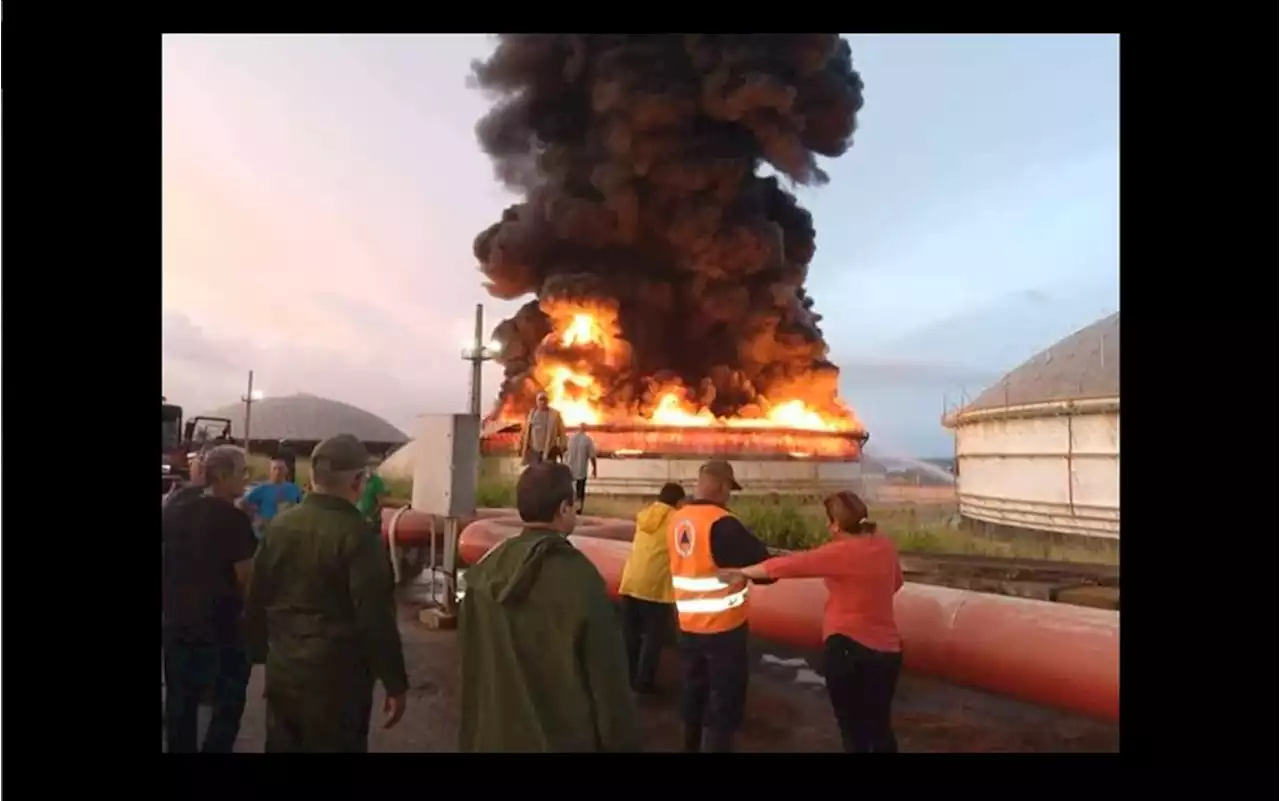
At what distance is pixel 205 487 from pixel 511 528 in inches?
56.6

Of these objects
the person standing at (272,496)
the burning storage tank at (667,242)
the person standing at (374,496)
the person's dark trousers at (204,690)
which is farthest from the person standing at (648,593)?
the person's dark trousers at (204,690)

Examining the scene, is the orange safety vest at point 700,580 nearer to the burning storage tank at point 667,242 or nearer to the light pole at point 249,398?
the burning storage tank at point 667,242

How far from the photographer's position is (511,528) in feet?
14.3

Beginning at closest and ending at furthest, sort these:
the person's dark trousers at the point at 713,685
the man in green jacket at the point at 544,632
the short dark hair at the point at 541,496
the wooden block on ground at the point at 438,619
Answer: the man in green jacket at the point at 544,632 → the short dark hair at the point at 541,496 → the person's dark trousers at the point at 713,685 → the wooden block on ground at the point at 438,619

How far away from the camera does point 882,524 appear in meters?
4.36

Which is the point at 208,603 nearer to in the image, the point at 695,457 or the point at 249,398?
the point at 249,398

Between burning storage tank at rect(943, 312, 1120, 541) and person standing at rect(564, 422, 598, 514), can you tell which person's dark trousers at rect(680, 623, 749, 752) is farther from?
burning storage tank at rect(943, 312, 1120, 541)

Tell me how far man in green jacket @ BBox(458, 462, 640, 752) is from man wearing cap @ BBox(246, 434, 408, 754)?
0.56m

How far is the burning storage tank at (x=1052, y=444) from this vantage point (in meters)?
4.55

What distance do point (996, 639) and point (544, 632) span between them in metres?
2.26

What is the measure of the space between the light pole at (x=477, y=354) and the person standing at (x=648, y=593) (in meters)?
1.16

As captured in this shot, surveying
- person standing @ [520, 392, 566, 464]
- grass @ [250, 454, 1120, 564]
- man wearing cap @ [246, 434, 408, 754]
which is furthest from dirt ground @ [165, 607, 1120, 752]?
person standing @ [520, 392, 566, 464]
